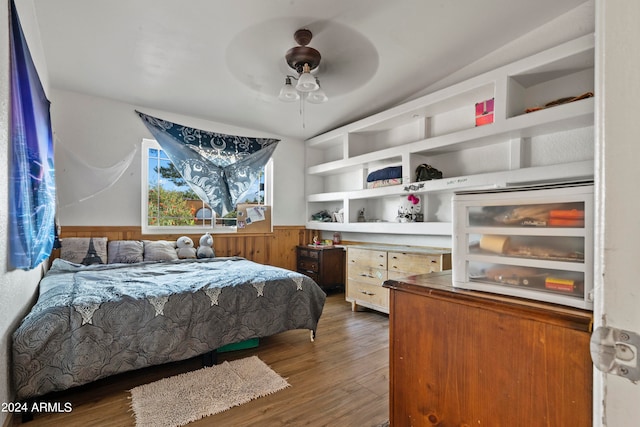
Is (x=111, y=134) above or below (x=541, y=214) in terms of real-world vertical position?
above

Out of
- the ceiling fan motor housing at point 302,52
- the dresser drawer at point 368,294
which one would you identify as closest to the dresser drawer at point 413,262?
the dresser drawer at point 368,294

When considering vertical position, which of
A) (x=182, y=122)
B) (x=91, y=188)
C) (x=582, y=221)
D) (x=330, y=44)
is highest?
(x=330, y=44)

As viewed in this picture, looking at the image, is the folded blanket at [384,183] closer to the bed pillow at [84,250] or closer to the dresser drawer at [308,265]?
the dresser drawer at [308,265]

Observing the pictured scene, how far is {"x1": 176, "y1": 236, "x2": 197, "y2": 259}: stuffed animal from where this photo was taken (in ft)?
12.3

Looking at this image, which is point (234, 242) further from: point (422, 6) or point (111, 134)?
point (422, 6)

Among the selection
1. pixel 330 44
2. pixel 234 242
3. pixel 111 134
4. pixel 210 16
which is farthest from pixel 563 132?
pixel 111 134

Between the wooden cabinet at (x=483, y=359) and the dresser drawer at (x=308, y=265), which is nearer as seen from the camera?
the wooden cabinet at (x=483, y=359)

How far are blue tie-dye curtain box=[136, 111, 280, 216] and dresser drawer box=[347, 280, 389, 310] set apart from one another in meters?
1.95

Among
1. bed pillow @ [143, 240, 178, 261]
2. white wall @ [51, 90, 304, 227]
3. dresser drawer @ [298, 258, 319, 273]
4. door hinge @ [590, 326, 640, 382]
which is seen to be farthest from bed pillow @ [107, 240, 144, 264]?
door hinge @ [590, 326, 640, 382]

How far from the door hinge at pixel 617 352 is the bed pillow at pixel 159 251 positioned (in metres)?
3.75

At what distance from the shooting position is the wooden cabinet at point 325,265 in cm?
451

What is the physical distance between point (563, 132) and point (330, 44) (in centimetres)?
215

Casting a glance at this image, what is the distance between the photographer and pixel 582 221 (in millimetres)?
756

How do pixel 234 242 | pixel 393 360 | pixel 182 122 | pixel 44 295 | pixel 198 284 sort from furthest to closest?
pixel 234 242 < pixel 182 122 < pixel 198 284 < pixel 44 295 < pixel 393 360
